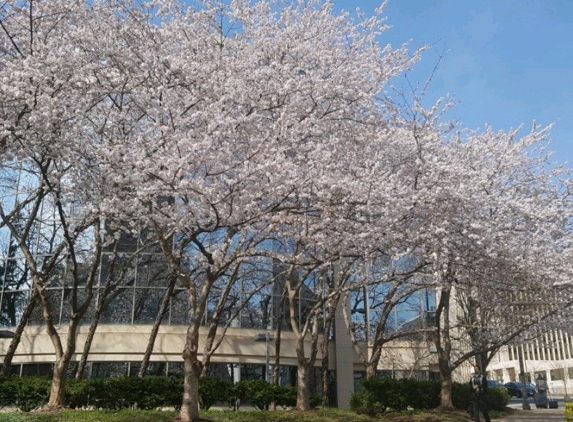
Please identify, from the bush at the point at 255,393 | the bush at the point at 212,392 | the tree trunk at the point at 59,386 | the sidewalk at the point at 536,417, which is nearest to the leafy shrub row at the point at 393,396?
the sidewalk at the point at 536,417

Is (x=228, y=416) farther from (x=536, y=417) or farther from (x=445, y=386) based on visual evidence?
(x=536, y=417)

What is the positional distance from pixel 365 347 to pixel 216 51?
1811 cm

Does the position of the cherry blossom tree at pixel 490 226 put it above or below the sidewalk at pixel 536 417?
above

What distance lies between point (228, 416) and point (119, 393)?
3.71 metres

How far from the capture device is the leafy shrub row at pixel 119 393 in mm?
15211

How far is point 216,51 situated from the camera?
1273 centimetres

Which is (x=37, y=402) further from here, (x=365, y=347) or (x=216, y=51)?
(x=365, y=347)

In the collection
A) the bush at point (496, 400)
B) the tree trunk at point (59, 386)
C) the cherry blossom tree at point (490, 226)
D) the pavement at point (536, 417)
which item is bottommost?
the pavement at point (536, 417)

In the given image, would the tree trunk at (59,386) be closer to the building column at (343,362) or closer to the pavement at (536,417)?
the pavement at (536,417)

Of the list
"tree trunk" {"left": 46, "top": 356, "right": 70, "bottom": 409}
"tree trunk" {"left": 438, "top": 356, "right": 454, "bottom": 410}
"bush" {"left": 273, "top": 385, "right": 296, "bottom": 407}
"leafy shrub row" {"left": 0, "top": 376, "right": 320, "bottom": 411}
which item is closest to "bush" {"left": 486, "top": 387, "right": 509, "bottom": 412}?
"tree trunk" {"left": 438, "top": 356, "right": 454, "bottom": 410}

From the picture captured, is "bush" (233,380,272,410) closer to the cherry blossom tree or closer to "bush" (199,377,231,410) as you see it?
"bush" (199,377,231,410)

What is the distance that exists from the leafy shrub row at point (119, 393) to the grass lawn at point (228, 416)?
1836 mm

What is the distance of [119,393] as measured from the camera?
15672 mm

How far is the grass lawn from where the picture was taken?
39.2 ft
